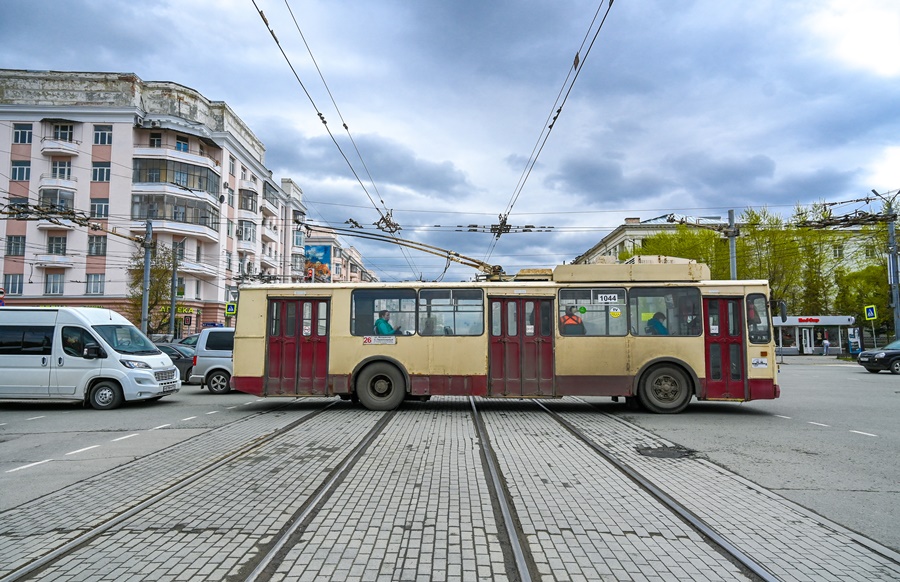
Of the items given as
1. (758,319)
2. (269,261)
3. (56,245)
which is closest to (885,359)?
(758,319)

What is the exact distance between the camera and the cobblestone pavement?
13.4 ft

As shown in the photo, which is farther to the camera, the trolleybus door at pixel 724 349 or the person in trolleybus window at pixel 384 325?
the person in trolleybus window at pixel 384 325

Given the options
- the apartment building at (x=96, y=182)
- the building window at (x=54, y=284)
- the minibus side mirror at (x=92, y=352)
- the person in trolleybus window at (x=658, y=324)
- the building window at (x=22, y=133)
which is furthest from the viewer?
the building window at (x=22, y=133)

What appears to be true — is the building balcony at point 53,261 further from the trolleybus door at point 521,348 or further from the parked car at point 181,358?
the trolleybus door at point 521,348

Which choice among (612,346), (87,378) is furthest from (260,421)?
(612,346)

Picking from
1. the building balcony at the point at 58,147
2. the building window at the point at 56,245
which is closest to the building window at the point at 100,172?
the building balcony at the point at 58,147

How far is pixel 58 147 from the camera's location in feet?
148

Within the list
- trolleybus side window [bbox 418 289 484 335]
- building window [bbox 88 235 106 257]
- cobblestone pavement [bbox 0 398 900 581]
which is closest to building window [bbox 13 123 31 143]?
building window [bbox 88 235 106 257]

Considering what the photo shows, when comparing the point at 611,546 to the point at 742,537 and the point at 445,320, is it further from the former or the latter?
the point at 445,320

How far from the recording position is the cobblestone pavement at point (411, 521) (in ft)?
13.4

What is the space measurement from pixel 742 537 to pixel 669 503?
93 cm

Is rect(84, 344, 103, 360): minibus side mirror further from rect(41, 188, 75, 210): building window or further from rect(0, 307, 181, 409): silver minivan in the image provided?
rect(41, 188, 75, 210): building window

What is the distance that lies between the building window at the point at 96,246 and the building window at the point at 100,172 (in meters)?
4.37

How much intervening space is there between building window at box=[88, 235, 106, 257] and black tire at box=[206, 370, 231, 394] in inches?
1350
